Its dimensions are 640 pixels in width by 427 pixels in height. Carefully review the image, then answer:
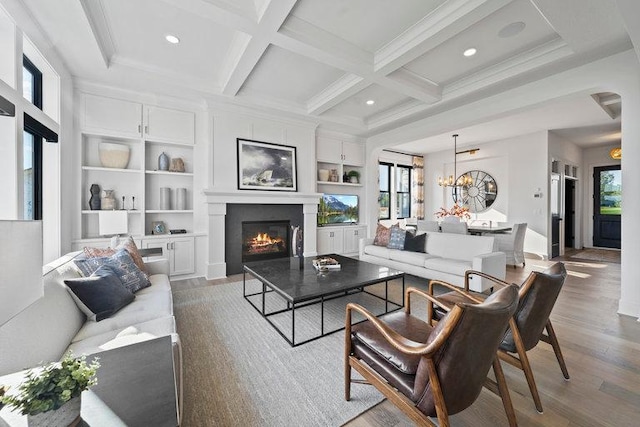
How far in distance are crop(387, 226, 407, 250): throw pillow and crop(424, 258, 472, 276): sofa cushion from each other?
69cm

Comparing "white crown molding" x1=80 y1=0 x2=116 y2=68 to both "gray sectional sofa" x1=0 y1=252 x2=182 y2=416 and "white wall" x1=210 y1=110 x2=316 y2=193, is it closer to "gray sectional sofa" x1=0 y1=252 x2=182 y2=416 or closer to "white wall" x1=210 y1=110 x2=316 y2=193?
"white wall" x1=210 y1=110 x2=316 y2=193

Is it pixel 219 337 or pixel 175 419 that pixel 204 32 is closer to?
pixel 219 337

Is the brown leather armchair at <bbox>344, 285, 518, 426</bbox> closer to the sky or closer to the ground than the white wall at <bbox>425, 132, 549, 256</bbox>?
closer to the ground

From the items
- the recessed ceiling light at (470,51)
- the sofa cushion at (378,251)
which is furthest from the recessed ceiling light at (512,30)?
the sofa cushion at (378,251)

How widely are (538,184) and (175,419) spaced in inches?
310

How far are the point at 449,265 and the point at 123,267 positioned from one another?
11.9 feet

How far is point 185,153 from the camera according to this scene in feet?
15.1

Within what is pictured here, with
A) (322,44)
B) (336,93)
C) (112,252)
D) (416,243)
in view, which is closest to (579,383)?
(416,243)

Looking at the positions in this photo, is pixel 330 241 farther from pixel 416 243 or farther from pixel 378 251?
pixel 416 243

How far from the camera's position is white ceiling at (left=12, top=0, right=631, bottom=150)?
8.05 feet

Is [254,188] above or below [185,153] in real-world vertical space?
below

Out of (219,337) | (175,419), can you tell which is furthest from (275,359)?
(175,419)

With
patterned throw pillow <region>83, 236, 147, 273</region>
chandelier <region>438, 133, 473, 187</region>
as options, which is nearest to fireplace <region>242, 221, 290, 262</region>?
patterned throw pillow <region>83, 236, 147, 273</region>

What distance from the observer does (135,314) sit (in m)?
1.98
